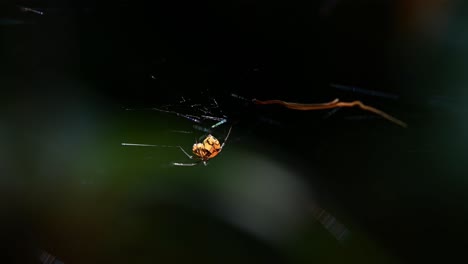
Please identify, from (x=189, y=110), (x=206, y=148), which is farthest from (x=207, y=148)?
(x=189, y=110)

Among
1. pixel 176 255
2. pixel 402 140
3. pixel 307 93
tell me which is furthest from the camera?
pixel 402 140

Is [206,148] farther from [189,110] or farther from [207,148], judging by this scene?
[189,110]

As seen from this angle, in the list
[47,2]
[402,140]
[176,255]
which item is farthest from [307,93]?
[47,2]

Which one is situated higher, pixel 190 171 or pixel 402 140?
pixel 402 140

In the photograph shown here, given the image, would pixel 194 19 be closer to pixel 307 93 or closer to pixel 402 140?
pixel 307 93

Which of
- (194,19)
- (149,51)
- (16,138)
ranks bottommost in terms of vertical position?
(16,138)

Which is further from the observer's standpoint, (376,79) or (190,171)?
(376,79)

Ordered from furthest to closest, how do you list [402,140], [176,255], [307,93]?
[402,140] < [307,93] < [176,255]

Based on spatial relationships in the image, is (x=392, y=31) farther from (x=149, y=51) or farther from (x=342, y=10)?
(x=149, y=51)
